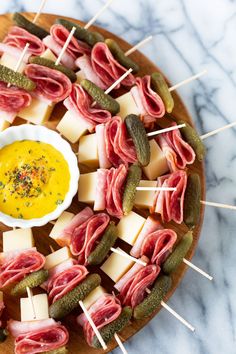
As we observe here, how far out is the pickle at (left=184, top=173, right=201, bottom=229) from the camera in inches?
122

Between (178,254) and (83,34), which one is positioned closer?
(178,254)

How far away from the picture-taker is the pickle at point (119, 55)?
3197mm

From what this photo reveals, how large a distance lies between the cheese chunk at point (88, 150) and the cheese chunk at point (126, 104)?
7.6 inches

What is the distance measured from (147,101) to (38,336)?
1.26m

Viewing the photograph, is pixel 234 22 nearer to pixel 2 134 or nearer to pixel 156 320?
pixel 2 134

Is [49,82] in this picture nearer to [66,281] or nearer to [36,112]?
[36,112]

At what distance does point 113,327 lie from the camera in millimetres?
2980

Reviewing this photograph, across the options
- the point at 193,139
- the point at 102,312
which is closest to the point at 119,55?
the point at 193,139

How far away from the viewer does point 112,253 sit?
315 cm

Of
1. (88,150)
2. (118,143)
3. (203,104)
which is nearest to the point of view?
(118,143)

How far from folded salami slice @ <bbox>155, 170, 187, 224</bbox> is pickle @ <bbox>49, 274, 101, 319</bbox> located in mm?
457

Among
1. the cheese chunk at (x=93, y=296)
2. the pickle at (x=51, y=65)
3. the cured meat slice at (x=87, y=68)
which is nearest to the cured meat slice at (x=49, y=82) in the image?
the pickle at (x=51, y=65)

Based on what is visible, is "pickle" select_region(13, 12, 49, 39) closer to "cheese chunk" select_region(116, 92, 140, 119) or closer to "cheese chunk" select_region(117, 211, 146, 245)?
"cheese chunk" select_region(116, 92, 140, 119)

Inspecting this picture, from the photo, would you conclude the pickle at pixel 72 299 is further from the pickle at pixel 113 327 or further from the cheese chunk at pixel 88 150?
the cheese chunk at pixel 88 150
